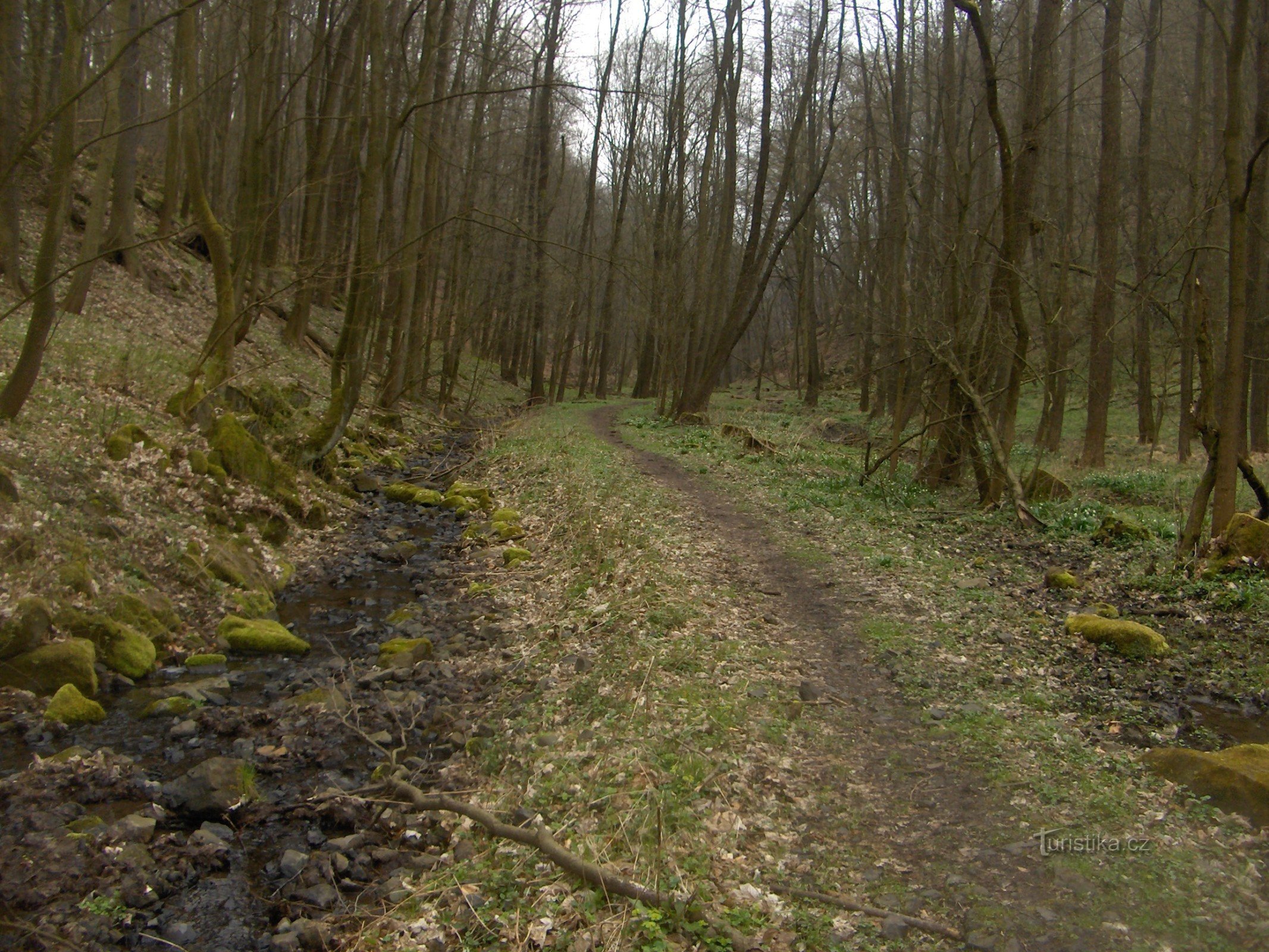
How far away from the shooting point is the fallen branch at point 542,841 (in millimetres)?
3869

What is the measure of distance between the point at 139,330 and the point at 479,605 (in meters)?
9.37

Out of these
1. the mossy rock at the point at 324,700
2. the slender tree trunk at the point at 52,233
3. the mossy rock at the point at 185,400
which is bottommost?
the mossy rock at the point at 324,700

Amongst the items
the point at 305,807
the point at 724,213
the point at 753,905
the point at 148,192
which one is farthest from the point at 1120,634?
the point at 148,192

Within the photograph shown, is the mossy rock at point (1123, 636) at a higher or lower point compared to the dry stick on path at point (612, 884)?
higher

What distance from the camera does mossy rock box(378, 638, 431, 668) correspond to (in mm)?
7473

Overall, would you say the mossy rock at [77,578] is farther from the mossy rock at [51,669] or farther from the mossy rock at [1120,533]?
the mossy rock at [1120,533]

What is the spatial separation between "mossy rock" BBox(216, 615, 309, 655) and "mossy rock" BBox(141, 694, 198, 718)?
127 cm

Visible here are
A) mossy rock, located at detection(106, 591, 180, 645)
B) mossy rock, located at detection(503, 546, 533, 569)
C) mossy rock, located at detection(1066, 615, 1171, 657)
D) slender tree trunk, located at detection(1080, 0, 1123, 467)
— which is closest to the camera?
mossy rock, located at detection(1066, 615, 1171, 657)

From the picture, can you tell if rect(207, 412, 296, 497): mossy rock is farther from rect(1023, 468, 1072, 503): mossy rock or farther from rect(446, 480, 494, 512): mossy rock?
rect(1023, 468, 1072, 503): mossy rock

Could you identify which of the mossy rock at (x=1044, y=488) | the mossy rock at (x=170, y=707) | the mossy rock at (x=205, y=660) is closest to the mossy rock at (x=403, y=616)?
the mossy rock at (x=205, y=660)

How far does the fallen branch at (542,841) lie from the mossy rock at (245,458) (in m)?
6.67

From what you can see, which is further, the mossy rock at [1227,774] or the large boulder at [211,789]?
the large boulder at [211,789]

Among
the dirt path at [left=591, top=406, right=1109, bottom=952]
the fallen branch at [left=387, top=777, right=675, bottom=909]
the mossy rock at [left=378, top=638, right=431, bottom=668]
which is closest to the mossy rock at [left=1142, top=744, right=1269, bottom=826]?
the dirt path at [left=591, top=406, right=1109, bottom=952]

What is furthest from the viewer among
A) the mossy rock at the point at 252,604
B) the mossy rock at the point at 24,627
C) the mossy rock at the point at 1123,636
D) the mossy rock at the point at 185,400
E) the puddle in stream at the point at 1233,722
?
the mossy rock at the point at 185,400
